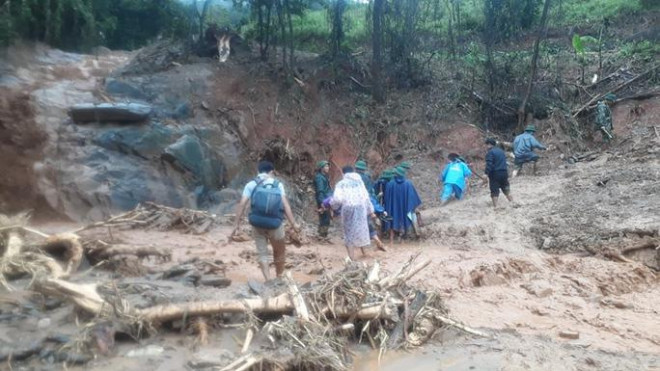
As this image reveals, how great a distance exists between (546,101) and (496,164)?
22.5ft

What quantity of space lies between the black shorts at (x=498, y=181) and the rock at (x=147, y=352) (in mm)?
7881

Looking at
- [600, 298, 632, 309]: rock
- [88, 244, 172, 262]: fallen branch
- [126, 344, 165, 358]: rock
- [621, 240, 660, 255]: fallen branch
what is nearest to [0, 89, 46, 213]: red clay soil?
[88, 244, 172, 262]: fallen branch

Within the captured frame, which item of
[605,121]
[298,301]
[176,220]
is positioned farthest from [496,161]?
[298,301]

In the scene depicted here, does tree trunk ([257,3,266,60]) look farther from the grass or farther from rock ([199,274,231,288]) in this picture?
rock ([199,274,231,288])

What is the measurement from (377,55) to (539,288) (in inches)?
437

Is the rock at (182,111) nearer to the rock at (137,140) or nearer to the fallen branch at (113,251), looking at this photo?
the rock at (137,140)

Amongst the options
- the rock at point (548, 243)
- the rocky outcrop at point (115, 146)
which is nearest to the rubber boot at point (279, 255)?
the rock at point (548, 243)

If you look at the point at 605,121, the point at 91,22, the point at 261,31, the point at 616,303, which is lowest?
the point at 616,303

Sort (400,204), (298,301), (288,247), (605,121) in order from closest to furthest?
(298,301)
(288,247)
(400,204)
(605,121)

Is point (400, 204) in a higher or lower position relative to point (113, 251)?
lower

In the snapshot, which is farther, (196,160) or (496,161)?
(196,160)

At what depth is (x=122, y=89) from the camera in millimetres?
14680

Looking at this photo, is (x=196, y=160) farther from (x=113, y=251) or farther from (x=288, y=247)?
(x=113, y=251)

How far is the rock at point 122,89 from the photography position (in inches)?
Result: 573
